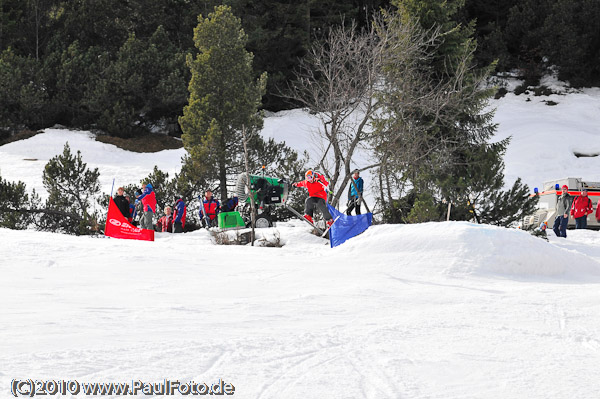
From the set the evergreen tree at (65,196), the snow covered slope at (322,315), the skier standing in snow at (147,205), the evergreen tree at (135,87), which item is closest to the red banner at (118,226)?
Answer: the skier standing in snow at (147,205)

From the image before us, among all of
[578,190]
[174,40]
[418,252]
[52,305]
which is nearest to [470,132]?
[578,190]

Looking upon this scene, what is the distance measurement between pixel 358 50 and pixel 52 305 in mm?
13026

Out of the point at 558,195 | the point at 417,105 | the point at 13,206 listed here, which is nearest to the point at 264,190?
the point at 417,105

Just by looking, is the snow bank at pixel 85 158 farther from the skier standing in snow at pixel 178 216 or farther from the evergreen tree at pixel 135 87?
the skier standing in snow at pixel 178 216

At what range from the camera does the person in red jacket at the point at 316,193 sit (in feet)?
46.0

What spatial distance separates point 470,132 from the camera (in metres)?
19.1

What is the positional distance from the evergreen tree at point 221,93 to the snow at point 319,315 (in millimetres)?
7972

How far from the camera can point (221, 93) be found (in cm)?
2091

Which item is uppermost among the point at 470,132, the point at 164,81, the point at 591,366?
the point at 164,81

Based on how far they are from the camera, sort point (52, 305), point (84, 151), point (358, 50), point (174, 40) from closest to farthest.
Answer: point (52, 305) < point (358, 50) < point (84, 151) < point (174, 40)

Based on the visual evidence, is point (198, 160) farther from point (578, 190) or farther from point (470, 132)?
point (578, 190)

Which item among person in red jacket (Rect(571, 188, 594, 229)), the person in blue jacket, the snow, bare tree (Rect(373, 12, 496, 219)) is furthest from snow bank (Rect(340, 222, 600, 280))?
person in red jacket (Rect(571, 188, 594, 229))

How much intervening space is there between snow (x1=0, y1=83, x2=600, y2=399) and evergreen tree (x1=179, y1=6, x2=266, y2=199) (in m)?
7.97

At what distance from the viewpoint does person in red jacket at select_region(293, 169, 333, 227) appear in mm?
14023
